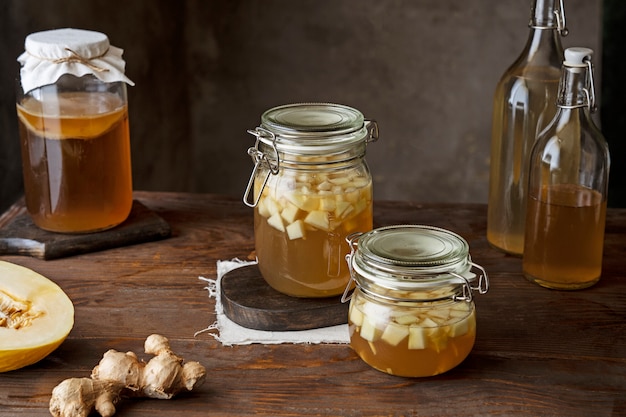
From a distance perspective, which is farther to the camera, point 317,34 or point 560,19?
point 317,34

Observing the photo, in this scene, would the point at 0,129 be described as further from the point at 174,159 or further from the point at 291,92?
the point at 291,92

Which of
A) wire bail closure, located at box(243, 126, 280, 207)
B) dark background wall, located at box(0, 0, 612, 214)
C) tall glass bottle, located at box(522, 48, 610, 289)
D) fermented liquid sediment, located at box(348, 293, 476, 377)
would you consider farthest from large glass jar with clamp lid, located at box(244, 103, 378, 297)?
dark background wall, located at box(0, 0, 612, 214)

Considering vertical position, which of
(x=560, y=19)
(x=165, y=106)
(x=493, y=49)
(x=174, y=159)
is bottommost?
(x=174, y=159)

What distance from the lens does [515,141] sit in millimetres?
1203

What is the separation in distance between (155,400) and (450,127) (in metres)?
2.09

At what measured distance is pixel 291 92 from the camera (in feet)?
9.32

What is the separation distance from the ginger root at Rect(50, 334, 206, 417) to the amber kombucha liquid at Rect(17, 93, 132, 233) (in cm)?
44

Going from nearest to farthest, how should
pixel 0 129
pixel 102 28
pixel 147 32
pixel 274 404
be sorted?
pixel 274 404 < pixel 0 129 < pixel 102 28 < pixel 147 32

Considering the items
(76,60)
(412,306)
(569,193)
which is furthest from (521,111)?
(76,60)

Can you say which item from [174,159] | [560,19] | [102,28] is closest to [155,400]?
[560,19]

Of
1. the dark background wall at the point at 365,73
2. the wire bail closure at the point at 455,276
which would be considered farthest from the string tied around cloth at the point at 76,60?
the dark background wall at the point at 365,73

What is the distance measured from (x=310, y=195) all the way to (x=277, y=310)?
0.47ft

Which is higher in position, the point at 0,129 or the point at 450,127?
the point at 0,129

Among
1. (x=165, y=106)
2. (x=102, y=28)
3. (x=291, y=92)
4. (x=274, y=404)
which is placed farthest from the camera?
(x=291, y=92)
